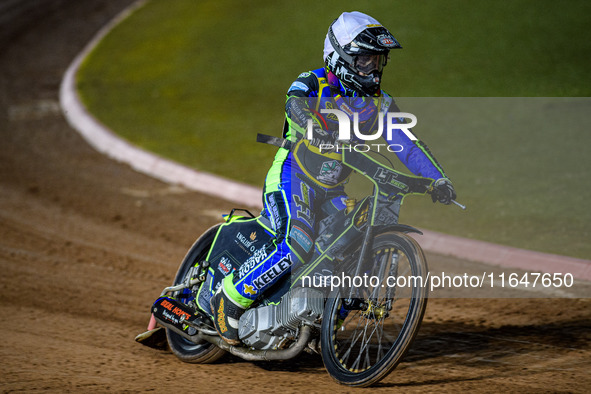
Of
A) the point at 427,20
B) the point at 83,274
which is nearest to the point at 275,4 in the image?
the point at 427,20

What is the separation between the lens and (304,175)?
4.62 meters

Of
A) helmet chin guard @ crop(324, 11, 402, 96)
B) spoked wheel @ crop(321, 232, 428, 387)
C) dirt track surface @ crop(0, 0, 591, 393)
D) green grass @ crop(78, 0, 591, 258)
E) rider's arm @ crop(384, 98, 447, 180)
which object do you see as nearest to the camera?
spoked wheel @ crop(321, 232, 428, 387)

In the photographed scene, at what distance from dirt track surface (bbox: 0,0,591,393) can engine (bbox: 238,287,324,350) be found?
250mm

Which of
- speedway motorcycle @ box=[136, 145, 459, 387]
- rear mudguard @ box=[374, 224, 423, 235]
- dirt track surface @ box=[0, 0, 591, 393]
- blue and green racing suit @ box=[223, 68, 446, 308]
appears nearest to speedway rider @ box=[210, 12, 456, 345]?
blue and green racing suit @ box=[223, 68, 446, 308]

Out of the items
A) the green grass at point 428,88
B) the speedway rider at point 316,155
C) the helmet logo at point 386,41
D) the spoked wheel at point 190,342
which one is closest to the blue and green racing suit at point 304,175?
the speedway rider at point 316,155

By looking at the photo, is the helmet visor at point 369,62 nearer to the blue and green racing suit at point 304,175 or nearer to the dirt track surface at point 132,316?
the blue and green racing suit at point 304,175

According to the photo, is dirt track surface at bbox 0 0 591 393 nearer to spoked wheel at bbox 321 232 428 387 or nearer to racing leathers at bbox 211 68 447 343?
spoked wheel at bbox 321 232 428 387

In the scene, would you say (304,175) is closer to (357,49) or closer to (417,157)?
(417,157)

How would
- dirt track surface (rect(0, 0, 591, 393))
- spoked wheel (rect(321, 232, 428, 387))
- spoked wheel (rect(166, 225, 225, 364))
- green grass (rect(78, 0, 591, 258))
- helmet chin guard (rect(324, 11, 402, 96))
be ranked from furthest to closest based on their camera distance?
1. green grass (rect(78, 0, 591, 258))
2. spoked wheel (rect(166, 225, 225, 364))
3. dirt track surface (rect(0, 0, 591, 393))
4. helmet chin guard (rect(324, 11, 402, 96))
5. spoked wheel (rect(321, 232, 428, 387))

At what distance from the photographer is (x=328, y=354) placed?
435 centimetres

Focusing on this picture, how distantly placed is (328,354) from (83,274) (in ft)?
11.1

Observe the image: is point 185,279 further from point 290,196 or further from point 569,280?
point 569,280

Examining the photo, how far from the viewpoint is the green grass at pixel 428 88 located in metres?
9.12

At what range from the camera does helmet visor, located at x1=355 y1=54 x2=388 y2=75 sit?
4426mm
